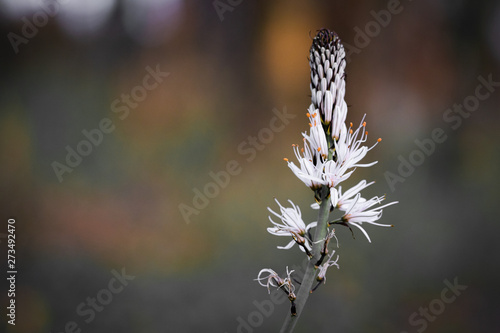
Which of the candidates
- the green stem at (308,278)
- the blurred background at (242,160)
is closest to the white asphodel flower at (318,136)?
the green stem at (308,278)

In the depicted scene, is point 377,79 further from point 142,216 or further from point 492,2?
point 142,216

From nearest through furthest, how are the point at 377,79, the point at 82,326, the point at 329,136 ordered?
the point at 329,136, the point at 82,326, the point at 377,79

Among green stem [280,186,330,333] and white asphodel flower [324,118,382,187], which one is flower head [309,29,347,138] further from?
green stem [280,186,330,333]

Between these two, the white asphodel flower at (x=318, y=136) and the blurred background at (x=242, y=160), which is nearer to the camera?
the white asphodel flower at (x=318, y=136)

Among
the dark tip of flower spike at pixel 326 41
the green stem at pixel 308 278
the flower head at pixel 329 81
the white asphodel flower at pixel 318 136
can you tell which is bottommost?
the green stem at pixel 308 278

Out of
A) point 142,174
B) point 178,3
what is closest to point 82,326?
point 142,174

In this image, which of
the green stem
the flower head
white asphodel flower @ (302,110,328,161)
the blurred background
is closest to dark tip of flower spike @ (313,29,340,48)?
the flower head

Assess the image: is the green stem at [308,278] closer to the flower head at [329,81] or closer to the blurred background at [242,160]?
the flower head at [329,81]

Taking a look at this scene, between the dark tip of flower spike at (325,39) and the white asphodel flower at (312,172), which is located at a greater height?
the dark tip of flower spike at (325,39)
